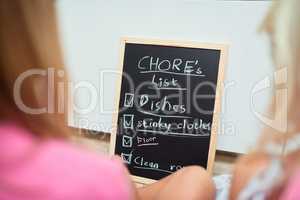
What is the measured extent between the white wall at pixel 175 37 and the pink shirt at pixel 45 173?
25 centimetres

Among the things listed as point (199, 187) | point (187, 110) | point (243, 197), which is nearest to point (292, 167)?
point (243, 197)

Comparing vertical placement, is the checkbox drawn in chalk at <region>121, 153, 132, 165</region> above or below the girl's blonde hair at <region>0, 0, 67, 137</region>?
below

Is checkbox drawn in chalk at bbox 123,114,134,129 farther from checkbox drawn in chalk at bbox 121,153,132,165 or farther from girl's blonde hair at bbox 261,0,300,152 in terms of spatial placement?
girl's blonde hair at bbox 261,0,300,152

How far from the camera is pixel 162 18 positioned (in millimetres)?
1005

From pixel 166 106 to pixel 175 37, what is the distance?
172 mm

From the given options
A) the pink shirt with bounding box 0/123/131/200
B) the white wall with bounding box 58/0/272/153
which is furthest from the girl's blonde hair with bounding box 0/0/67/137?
the white wall with bounding box 58/0/272/153

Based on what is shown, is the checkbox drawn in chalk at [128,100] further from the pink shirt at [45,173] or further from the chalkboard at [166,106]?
the pink shirt at [45,173]

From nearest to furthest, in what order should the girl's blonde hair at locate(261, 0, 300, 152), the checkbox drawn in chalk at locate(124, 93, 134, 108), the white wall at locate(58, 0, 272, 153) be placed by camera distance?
the girl's blonde hair at locate(261, 0, 300, 152), the white wall at locate(58, 0, 272, 153), the checkbox drawn in chalk at locate(124, 93, 134, 108)

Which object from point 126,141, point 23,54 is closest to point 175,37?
point 126,141

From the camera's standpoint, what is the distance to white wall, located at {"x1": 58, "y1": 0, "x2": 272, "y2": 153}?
0.90 m

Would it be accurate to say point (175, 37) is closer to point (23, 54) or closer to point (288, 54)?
point (288, 54)

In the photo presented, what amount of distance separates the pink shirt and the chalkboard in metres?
0.36

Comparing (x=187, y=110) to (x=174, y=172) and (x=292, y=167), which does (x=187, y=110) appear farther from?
(x=292, y=167)

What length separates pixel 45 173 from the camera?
646 millimetres
